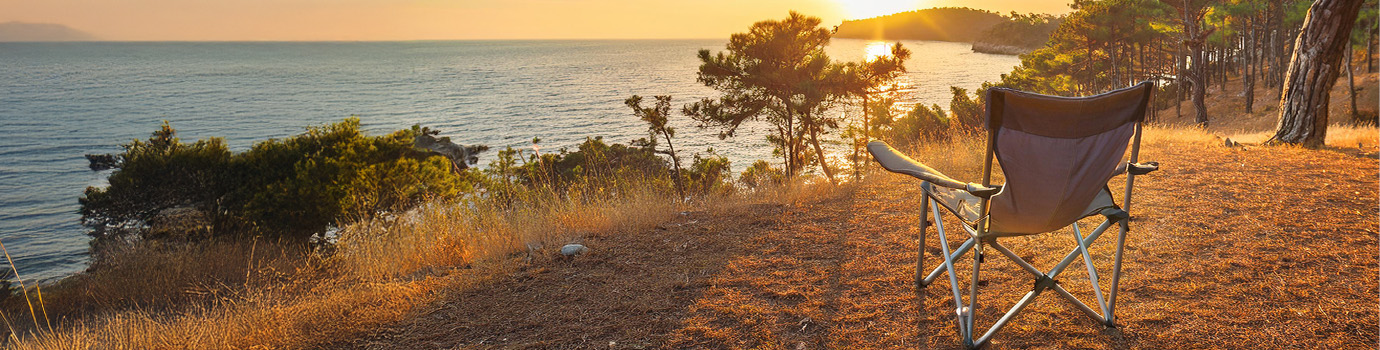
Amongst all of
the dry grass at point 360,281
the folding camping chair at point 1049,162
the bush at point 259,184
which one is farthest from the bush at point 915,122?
the folding camping chair at point 1049,162

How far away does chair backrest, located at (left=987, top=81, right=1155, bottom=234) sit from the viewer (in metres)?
2.48

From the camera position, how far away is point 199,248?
34.9 feet

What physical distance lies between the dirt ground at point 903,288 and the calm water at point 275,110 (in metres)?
20.8

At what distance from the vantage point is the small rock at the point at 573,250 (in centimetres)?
453

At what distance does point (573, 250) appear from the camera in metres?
4.56

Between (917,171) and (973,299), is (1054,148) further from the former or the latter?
(973,299)

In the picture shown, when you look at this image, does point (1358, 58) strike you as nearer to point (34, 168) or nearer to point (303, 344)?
point (303, 344)

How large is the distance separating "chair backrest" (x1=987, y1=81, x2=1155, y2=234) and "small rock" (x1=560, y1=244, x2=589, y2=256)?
8.82 feet

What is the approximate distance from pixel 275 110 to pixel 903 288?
64739 millimetres

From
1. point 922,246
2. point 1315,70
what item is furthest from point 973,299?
point 1315,70

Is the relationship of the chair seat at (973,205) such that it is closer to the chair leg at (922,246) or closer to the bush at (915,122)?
the chair leg at (922,246)

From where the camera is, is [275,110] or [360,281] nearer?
[360,281]

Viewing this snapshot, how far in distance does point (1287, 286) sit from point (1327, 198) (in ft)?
8.53

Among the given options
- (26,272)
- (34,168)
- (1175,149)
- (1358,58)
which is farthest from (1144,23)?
(34,168)
